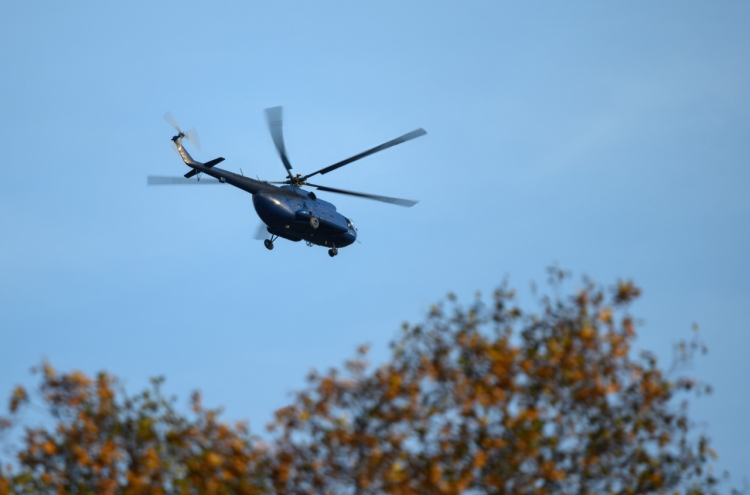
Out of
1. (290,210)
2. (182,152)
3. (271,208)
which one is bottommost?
(271,208)

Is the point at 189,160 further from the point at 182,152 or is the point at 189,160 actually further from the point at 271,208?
the point at 271,208

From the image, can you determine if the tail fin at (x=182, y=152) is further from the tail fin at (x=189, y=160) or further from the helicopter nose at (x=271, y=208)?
the helicopter nose at (x=271, y=208)

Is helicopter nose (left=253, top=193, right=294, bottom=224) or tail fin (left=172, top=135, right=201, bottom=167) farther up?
tail fin (left=172, top=135, right=201, bottom=167)

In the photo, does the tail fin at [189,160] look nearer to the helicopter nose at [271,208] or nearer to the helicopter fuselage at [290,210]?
the helicopter fuselage at [290,210]

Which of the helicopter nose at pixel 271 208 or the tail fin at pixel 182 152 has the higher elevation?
the tail fin at pixel 182 152

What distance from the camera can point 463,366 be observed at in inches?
984

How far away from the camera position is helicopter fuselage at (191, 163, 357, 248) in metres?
47.2

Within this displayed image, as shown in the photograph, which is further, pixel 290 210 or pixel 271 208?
pixel 290 210

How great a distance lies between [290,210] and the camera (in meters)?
47.6

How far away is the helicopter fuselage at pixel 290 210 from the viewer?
47188 mm

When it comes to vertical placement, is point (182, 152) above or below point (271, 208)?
above

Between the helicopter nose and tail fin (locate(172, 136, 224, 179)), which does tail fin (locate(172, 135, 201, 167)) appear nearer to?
tail fin (locate(172, 136, 224, 179))

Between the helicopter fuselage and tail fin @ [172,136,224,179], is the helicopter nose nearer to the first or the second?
the helicopter fuselage

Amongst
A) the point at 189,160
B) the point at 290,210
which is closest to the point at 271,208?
the point at 290,210
